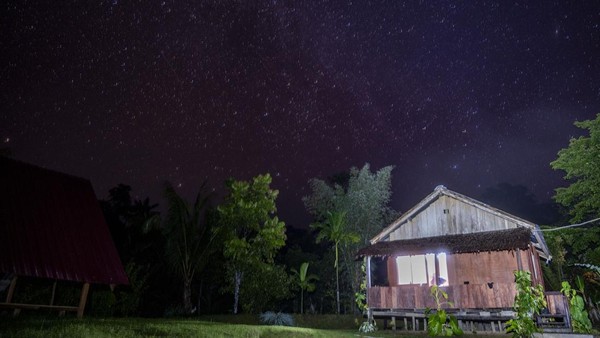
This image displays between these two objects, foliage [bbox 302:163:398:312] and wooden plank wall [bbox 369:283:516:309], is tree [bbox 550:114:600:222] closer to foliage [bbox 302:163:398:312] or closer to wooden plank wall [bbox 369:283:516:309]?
wooden plank wall [bbox 369:283:516:309]

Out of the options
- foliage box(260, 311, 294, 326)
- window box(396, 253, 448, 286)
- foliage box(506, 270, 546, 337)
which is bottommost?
foliage box(260, 311, 294, 326)

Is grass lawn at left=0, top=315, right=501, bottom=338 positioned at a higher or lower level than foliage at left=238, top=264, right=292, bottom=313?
lower

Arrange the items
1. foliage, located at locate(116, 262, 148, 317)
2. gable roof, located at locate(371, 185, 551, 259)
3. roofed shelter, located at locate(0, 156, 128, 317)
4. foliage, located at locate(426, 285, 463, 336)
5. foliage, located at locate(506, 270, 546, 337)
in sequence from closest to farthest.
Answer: foliage, located at locate(506, 270, 546, 337)
roofed shelter, located at locate(0, 156, 128, 317)
foliage, located at locate(426, 285, 463, 336)
gable roof, located at locate(371, 185, 551, 259)
foliage, located at locate(116, 262, 148, 317)

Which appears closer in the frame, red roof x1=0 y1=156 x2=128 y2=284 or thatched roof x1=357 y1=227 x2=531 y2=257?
red roof x1=0 y1=156 x2=128 y2=284

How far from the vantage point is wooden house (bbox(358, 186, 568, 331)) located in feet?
60.8

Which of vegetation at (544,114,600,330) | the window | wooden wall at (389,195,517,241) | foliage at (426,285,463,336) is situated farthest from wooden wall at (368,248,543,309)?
vegetation at (544,114,600,330)

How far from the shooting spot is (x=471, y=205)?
22094mm

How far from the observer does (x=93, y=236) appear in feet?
56.2

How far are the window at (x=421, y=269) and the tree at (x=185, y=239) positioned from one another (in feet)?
39.6

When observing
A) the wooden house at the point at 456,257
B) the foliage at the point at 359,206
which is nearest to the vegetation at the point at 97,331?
the wooden house at the point at 456,257

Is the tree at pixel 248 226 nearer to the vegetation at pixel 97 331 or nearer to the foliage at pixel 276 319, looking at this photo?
the foliage at pixel 276 319

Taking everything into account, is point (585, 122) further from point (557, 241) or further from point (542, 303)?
point (542, 303)

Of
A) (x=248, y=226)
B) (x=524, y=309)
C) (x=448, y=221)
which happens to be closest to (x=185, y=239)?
(x=248, y=226)

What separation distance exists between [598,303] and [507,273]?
358 inches
